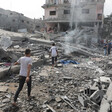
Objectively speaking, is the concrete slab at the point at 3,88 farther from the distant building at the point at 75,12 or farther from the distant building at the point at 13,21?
the distant building at the point at 13,21

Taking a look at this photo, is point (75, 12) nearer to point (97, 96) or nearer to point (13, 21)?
point (13, 21)

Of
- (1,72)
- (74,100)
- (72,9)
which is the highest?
(72,9)

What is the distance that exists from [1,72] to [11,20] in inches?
932

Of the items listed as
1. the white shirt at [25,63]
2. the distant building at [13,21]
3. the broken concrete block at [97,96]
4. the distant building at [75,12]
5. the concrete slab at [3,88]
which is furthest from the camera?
the distant building at [13,21]

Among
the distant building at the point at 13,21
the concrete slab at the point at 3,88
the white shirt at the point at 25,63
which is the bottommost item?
the concrete slab at the point at 3,88

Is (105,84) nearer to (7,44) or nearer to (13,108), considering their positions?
(13,108)

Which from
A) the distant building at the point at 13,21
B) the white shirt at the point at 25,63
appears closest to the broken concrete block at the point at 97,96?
the white shirt at the point at 25,63

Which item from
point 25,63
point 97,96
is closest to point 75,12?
point 97,96

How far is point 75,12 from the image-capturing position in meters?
24.9

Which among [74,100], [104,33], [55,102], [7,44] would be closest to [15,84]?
[55,102]

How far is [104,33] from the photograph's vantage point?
896 inches

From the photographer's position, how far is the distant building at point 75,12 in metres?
23.9

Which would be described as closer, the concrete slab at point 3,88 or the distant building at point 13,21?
the concrete slab at point 3,88

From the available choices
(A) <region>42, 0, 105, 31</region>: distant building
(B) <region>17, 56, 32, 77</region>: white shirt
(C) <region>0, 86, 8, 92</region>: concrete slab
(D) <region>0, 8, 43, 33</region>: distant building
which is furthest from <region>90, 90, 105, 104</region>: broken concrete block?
(D) <region>0, 8, 43, 33</region>: distant building
